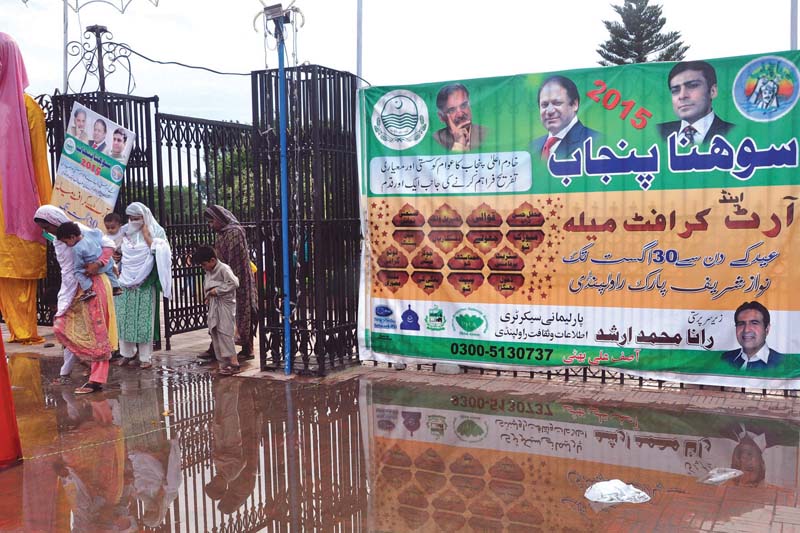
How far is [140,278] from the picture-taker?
870cm

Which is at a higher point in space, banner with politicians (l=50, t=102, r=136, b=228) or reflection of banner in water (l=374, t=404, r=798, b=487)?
banner with politicians (l=50, t=102, r=136, b=228)

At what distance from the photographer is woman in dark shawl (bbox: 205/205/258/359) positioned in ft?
28.6

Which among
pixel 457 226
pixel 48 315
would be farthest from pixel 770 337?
pixel 48 315

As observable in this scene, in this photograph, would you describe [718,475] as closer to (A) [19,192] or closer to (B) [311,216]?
(B) [311,216]

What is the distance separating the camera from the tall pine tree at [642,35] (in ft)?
108

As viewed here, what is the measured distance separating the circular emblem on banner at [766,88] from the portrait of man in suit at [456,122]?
2280 millimetres

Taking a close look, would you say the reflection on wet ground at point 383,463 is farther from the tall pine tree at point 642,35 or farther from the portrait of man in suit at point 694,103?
the tall pine tree at point 642,35

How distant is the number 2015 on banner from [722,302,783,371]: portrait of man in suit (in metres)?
1.79

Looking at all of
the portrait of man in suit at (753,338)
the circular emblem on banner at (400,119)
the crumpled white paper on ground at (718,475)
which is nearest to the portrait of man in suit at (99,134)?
the circular emblem on banner at (400,119)

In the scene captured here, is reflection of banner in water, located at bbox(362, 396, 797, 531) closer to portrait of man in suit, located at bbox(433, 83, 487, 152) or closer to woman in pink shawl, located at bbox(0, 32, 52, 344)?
portrait of man in suit, located at bbox(433, 83, 487, 152)

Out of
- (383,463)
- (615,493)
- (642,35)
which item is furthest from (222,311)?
(642,35)

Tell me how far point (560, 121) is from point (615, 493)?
3.68 m

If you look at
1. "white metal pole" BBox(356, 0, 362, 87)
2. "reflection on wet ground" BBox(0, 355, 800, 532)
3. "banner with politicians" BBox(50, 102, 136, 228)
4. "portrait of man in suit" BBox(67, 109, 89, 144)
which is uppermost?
"white metal pole" BBox(356, 0, 362, 87)

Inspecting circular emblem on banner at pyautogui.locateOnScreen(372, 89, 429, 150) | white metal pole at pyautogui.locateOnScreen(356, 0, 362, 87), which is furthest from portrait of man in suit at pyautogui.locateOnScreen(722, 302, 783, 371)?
white metal pole at pyautogui.locateOnScreen(356, 0, 362, 87)
